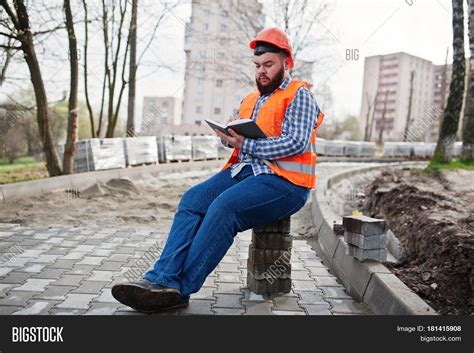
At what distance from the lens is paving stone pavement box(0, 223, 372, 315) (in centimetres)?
320

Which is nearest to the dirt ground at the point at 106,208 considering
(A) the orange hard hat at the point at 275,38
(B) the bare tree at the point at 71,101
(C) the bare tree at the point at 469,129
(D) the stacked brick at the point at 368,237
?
(B) the bare tree at the point at 71,101

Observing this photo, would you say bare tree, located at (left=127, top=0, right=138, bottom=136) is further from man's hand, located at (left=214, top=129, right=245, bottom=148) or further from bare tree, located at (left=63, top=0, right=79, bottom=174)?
man's hand, located at (left=214, top=129, right=245, bottom=148)

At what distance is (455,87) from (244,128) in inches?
353

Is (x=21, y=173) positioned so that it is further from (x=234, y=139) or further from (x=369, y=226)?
(x=369, y=226)

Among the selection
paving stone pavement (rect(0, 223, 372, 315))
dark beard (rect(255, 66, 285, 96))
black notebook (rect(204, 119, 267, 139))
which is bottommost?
paving stone pavement (rect(0, 223, 372, 315))

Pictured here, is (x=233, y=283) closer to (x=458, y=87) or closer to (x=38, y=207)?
(x=38, y=207)

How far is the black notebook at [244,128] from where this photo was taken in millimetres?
3130

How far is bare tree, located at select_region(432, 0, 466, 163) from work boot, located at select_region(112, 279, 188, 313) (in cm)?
922

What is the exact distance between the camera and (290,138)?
10.5 ft

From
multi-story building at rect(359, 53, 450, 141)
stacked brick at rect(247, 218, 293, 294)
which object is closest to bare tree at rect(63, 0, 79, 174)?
stacked brick at rect(247, 218, 293, 294)

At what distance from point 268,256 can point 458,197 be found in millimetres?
3572
